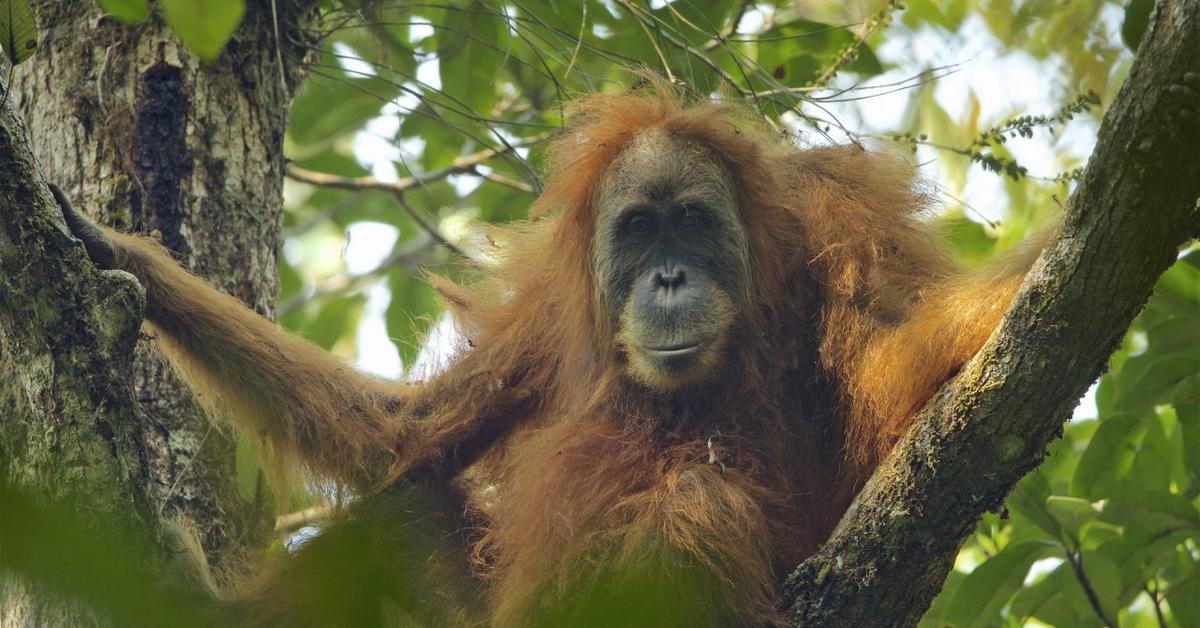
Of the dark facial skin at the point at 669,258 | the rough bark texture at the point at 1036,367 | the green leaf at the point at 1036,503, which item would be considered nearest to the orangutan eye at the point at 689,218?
the dark facial skin at the point at 669,258

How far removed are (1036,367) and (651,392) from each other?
1.58 m

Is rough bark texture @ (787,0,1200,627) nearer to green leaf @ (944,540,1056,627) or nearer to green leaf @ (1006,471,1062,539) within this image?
green leaf @ (944,540,1056,627)

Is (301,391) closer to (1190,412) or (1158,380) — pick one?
(1158,380)

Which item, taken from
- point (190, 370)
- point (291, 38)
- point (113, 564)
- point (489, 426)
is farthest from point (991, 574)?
point (113, 564)

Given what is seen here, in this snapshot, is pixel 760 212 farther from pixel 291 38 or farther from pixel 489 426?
pixel 291 38

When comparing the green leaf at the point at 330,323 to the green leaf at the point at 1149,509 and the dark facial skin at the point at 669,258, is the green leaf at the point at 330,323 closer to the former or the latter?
the dark facial skin at the point at 669,258

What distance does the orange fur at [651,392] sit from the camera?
3.58m

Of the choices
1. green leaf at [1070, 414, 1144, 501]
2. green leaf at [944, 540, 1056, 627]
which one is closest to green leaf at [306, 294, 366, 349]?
green leaf at [944, 540, 1056, 627]

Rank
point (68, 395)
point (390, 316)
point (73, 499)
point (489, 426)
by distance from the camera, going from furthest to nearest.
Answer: point (390, 316) < point (489, 426) < point (68, 395) < point (73, 499)

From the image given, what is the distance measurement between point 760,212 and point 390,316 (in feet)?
12.0

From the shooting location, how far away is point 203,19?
1.52 m

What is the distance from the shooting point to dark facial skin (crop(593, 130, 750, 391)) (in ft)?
12.8

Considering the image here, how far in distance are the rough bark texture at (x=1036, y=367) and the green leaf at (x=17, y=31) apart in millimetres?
2425

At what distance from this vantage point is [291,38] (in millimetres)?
4742
